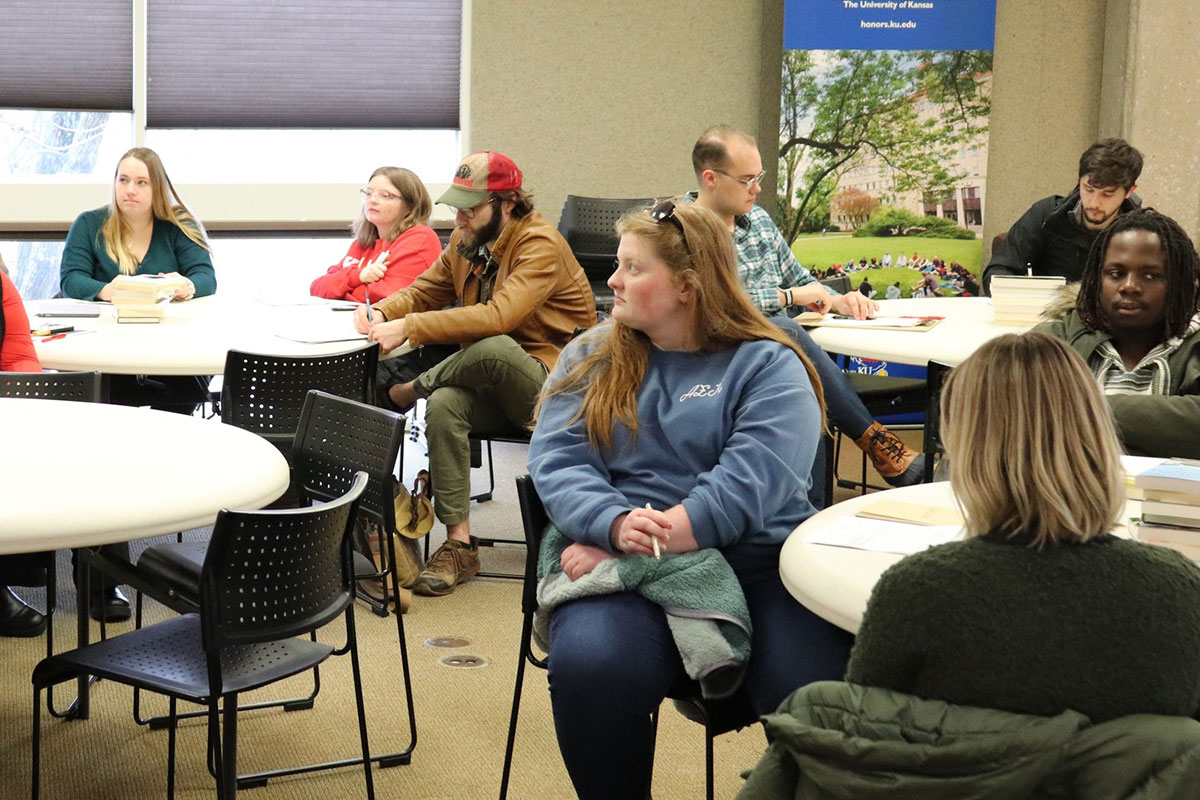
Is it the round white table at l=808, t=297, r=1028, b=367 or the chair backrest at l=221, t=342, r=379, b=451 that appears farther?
the round white table at l=808, t=297, r=1028, b=367

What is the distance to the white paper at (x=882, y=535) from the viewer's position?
2.09 m

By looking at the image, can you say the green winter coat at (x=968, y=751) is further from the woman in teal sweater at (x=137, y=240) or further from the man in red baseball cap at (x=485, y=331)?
the woman in teal sweater at (x=137, y=240)

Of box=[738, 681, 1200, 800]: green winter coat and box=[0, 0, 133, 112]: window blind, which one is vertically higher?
box=[0, 0, 133, 112]: window blind

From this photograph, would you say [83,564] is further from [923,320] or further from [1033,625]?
[923,320]

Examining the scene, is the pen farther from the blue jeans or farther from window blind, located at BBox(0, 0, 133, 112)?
window blind, located at BBox(0, 0, 133, 112)

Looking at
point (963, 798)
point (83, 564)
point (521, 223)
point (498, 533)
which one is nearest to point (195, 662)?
point (83, 564)

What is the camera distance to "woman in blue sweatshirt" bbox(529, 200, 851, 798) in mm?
2227

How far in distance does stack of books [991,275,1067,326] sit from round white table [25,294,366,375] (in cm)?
214

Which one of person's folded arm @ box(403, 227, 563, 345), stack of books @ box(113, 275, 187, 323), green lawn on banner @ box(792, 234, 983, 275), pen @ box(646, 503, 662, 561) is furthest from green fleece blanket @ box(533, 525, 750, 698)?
green lawn on banner @ box(792, 234, 983, 275)

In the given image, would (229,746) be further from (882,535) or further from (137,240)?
(137,240)

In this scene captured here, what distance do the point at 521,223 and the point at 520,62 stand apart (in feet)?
10.1

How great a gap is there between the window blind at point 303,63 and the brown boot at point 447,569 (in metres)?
3.57

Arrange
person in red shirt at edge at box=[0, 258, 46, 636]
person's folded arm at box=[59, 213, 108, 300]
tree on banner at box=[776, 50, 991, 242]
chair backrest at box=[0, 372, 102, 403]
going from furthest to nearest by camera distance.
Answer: tree on banner at box=[776, 50, 991, 242] < person's folded arm at box=[59, 213, 108, 300] < person in red shirt at edge at box=[0, 258, 46, 636] < chair backrest at box=[0, 372, 102, 403]

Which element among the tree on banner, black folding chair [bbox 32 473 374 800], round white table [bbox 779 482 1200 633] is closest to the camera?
round white table [bbox 779 482 1200 633]
